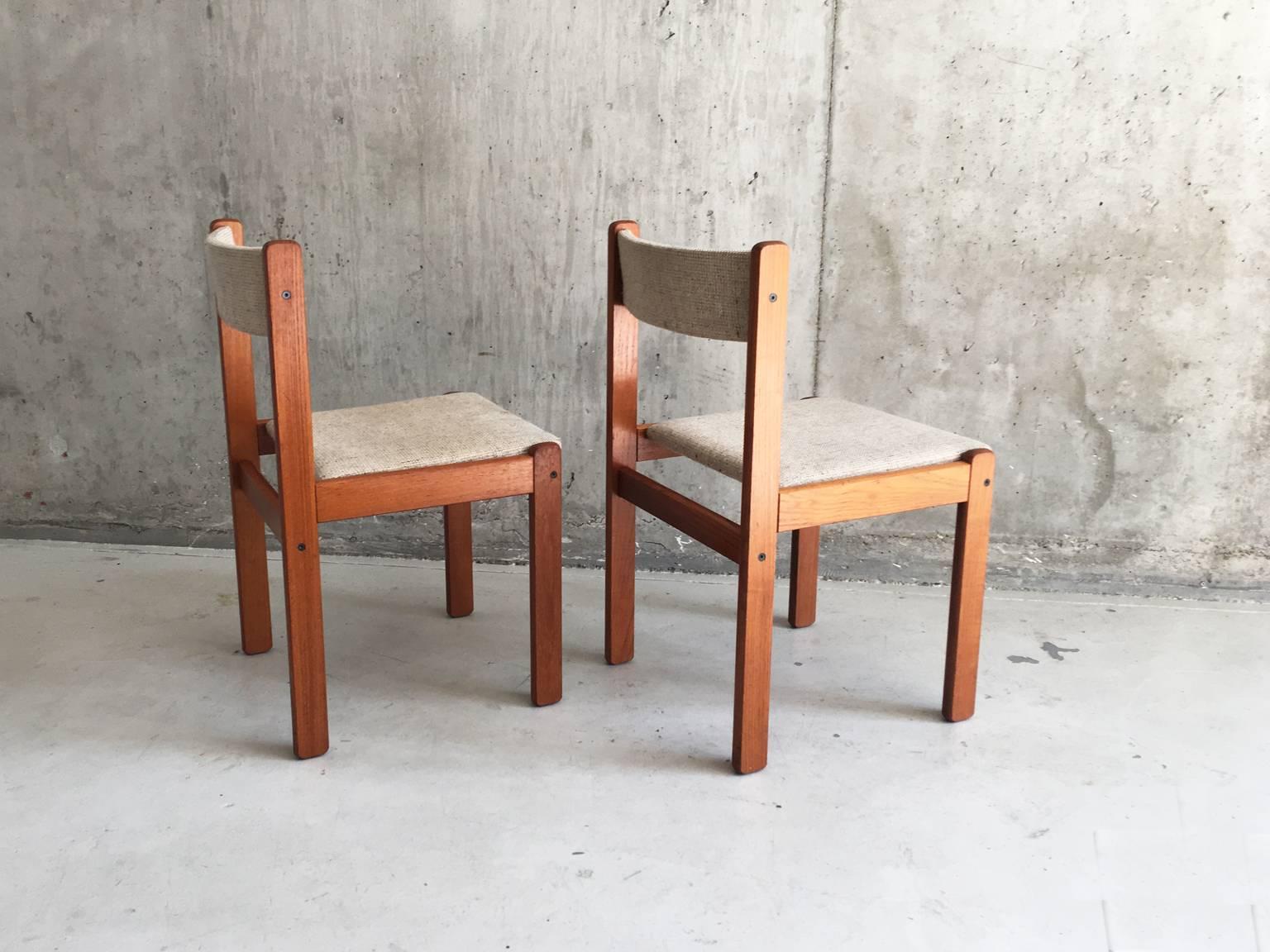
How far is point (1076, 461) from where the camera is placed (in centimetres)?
253

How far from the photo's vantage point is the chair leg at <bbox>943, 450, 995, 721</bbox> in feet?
6.18

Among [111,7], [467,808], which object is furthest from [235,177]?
[467,808]

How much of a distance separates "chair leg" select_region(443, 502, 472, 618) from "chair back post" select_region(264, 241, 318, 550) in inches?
21.8

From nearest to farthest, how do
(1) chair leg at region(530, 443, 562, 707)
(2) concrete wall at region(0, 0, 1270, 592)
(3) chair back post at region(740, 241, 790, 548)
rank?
(3) chair back post at region(740, 241, 790, 548)
(1) chair leg at region(530, 443, 562, 707)
(2) concrete wall at region(0, 0, 1270, 592)

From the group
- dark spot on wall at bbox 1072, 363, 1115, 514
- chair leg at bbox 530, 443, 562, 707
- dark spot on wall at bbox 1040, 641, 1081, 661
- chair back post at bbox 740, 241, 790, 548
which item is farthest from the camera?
dark spot on wall at bbox 1072, 363, 1115, 514

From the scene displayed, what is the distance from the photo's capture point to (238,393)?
207 centimetres

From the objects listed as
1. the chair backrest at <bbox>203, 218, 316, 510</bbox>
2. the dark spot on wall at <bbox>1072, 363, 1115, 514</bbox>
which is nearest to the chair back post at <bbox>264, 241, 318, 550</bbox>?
the chair backrest at <bbox>203, 218, 316, 510</bbox>

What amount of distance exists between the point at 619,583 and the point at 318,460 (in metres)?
0.64

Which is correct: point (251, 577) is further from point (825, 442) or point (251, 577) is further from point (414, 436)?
point (825, 442)

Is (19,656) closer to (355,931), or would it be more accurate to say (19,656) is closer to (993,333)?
(355,931)

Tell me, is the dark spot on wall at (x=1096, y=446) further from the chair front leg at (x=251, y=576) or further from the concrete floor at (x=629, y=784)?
the chair front leg at (x=251, y=576)

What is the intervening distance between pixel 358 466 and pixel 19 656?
91cm

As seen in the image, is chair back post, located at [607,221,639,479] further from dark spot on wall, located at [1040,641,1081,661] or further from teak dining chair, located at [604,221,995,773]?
dark spot on wall, located at [1040,641,1081,661]

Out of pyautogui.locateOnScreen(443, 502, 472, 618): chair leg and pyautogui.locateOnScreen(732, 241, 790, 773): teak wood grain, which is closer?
pyautogui.locateOnScreen(732, 241, 790, 773): teak wood grain
